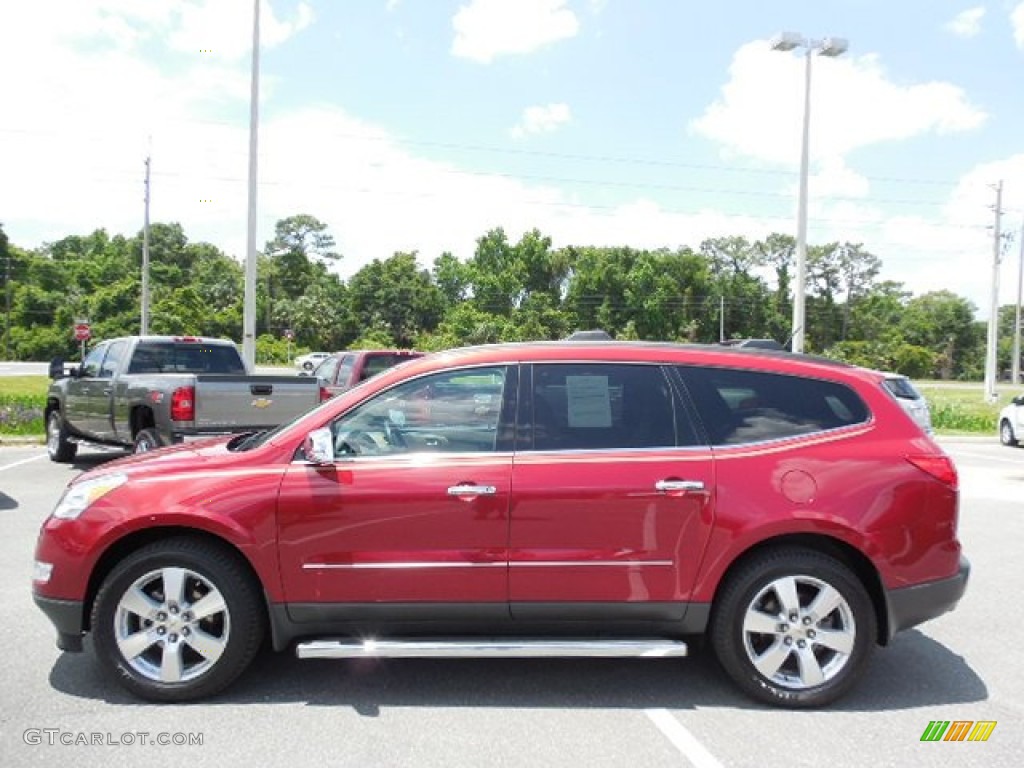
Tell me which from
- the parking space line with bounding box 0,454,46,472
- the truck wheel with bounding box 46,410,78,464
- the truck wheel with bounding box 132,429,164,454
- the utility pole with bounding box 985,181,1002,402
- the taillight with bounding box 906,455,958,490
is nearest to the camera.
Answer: the taillight with bounding box 906,455,958,490

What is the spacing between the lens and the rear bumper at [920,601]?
4.08m

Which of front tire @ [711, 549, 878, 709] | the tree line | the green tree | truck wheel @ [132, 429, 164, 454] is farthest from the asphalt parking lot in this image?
the green tree

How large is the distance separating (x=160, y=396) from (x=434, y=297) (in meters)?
79.5

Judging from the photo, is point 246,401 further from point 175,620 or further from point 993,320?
point 993,320

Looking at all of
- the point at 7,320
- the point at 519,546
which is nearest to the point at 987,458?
the point at 519,546

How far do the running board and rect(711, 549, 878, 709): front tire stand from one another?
0.35 m

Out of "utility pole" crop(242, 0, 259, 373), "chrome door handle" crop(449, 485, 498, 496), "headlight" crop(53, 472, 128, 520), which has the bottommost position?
"headlight" crop(53, 472, 128, 520)

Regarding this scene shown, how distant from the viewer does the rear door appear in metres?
3.98

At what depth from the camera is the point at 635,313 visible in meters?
84.1

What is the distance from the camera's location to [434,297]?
8794 centimetres

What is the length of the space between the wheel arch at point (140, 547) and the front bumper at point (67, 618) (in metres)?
0.03

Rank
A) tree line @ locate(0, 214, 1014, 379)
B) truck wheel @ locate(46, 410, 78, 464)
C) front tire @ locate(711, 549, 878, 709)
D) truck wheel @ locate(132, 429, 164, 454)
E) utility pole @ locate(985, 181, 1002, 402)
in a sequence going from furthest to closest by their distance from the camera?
tree line @ locate(0, 214, 1014, 379), utility pole @ locate(985, 181, 1002, 402), truck wheel @ locate(46, 410, 78, 464), truck wheel @ locate(132, 429, 164, 454), front tire @ locate(711, 549, 878, 709)

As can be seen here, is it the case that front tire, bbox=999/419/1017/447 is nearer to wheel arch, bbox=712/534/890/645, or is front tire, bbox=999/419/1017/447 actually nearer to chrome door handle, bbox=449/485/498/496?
wheel arch, bbox=712/534/890/645

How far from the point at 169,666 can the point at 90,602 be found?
20.2 inches
